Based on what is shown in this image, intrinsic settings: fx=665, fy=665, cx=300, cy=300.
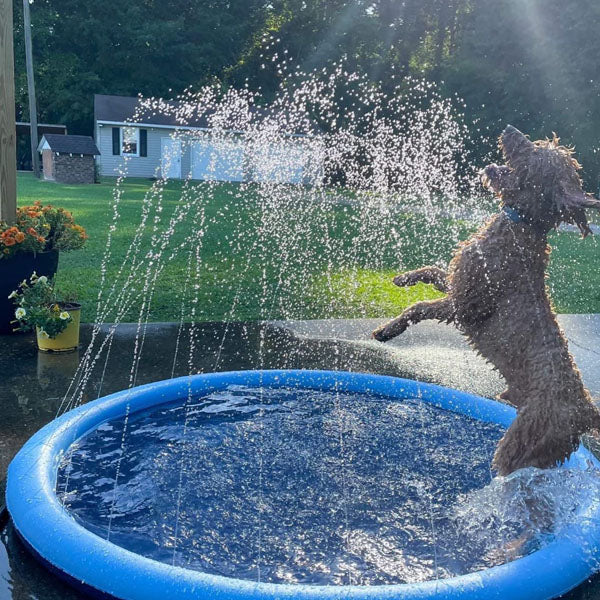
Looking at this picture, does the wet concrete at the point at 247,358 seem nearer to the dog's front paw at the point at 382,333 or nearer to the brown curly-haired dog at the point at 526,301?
the dog's front paw at the point at 382,333

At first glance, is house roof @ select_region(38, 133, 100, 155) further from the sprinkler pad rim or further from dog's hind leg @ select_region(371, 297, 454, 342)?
dog's hind leg @ select_region(371, 297, 454, 342)

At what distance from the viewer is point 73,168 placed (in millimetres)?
31016

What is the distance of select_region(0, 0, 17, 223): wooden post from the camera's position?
20.8 feet

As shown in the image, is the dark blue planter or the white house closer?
the dark blue planter

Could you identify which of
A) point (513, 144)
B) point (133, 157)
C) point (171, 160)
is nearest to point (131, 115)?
point (133, 157)

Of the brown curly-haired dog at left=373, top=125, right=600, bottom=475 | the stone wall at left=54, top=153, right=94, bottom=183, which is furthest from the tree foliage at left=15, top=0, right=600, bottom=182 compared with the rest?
the brown curly-haired dog at left=373, top=125, right=600, bottom=475

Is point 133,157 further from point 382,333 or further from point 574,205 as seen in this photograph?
Answer: point 574,205

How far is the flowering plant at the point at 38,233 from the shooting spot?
20.3 ft

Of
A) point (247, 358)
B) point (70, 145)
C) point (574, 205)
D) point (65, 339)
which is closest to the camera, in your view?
point (574, 205)

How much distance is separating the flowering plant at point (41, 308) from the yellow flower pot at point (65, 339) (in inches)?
1.6

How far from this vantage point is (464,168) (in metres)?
28.9

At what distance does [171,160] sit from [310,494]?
3441 cm

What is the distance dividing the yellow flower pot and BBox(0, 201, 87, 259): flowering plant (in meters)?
0.77

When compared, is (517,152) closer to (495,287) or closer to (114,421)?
(495,287)
